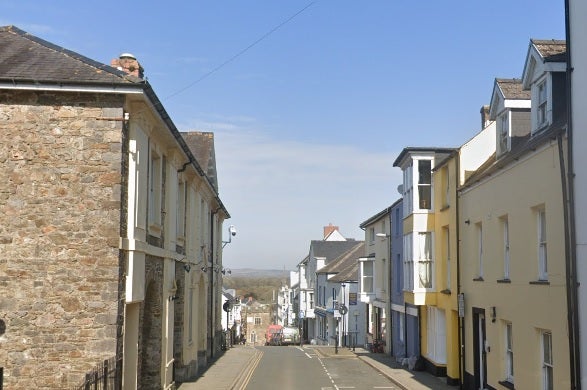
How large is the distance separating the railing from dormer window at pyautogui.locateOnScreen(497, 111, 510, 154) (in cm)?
1154

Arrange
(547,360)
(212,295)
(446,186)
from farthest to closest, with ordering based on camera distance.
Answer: (212,295)
(446,186)
(547,360)

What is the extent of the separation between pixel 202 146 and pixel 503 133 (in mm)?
16428

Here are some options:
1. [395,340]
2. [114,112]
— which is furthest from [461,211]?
[395,340]

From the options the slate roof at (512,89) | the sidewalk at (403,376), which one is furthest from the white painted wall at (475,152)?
the sidewalk at (403,376)

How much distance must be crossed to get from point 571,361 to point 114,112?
9.33 meters

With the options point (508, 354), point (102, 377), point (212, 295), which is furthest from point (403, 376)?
point (102, 377)

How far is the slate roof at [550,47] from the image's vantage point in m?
14.5

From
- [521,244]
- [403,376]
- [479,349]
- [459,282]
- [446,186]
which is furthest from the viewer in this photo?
[403,376]

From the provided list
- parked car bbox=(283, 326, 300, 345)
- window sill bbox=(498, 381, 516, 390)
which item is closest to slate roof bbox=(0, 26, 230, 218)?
window sill bbox=(498, 381, 516, 390)

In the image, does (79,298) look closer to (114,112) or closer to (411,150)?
(114,112)

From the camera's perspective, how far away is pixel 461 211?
2119cm

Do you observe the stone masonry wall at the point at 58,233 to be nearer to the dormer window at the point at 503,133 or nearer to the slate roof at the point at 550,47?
the slate roof at the point at 550,47

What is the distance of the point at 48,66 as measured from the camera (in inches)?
515

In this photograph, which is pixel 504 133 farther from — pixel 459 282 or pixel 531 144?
pixel 459 282
